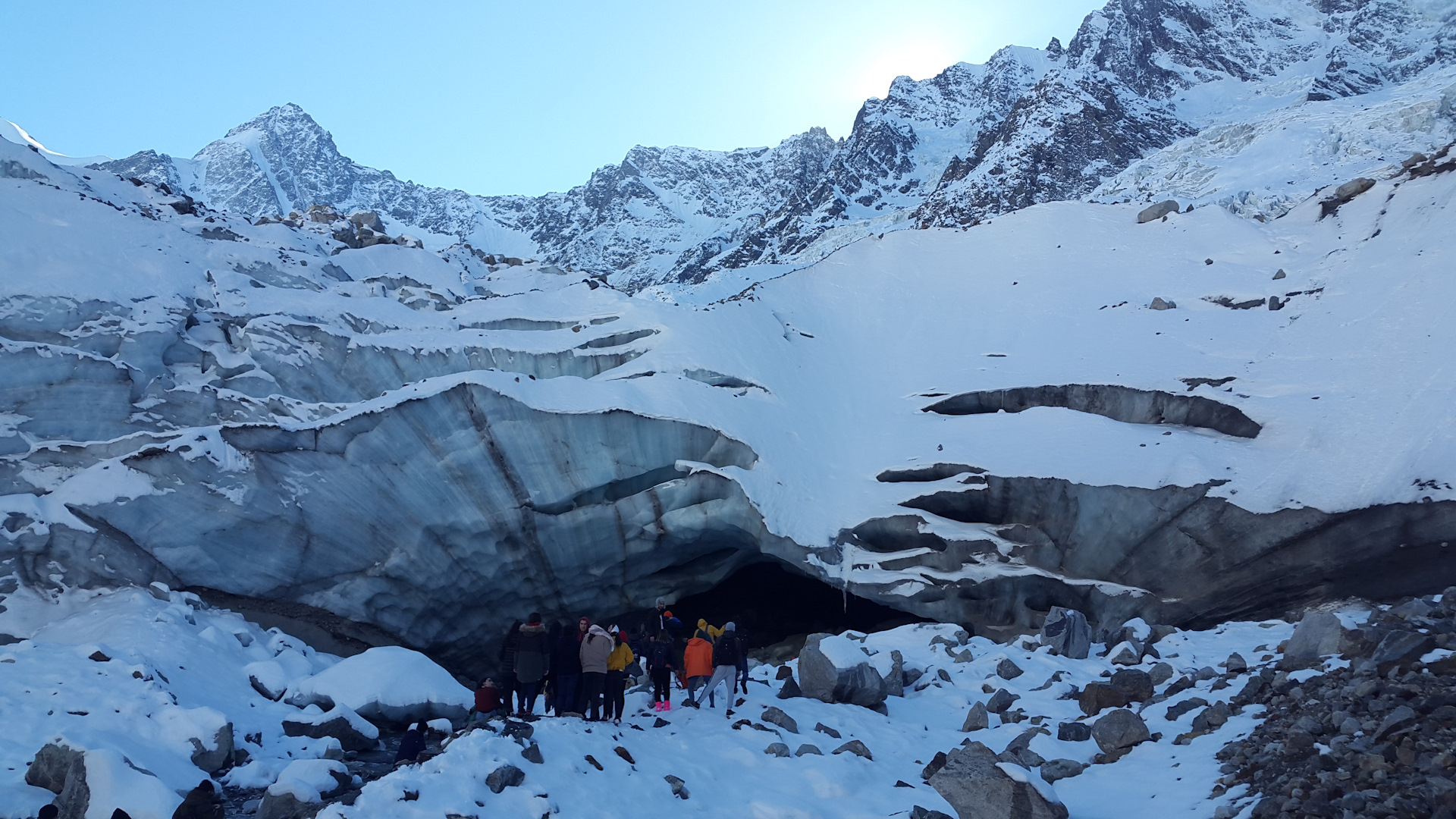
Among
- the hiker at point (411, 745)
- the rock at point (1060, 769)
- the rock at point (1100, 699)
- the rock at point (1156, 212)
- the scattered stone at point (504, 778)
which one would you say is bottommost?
the rock at point (1100, 699)

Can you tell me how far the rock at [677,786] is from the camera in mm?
7707

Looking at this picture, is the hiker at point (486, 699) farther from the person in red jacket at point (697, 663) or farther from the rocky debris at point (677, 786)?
the rocky debris at point (677, 786)

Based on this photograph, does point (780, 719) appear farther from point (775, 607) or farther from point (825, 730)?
point (775, 607)

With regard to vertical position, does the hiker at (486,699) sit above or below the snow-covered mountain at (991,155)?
below

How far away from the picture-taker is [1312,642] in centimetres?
965

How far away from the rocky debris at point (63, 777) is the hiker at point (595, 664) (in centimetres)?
461

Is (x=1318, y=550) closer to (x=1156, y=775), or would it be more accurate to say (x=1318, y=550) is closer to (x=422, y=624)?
(x=1156, y=775)

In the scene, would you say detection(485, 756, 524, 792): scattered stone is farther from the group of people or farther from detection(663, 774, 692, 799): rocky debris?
the group of people

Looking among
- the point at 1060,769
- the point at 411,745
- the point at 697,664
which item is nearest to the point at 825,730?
the point at 697,664

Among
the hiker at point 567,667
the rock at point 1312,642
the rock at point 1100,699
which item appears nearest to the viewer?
the rock at point 1312,642

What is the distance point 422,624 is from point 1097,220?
20.8 metres

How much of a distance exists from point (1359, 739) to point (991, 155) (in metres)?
78.7

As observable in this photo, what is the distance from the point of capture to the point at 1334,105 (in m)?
52.8

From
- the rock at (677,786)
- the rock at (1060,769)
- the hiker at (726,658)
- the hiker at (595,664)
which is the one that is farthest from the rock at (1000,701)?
the hiker at (595,664)
